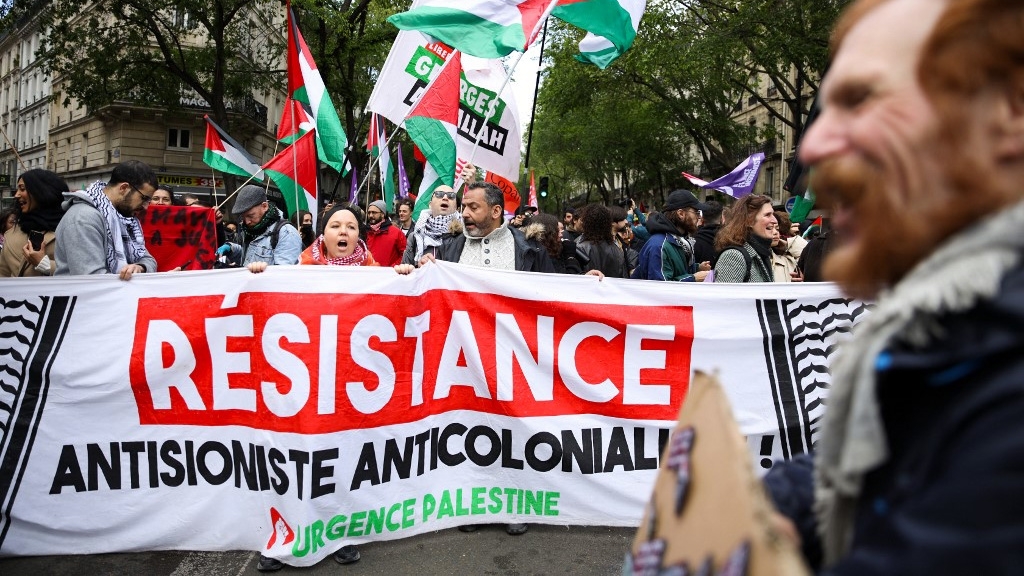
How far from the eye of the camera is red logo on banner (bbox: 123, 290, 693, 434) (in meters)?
3.72

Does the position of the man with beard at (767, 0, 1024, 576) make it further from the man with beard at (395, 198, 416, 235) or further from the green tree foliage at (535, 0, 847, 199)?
the green tree foliage at (535, 0, 847, 199)

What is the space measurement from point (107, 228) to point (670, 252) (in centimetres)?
396

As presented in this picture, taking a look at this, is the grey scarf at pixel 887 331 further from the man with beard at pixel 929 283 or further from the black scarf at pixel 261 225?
the black scarf at pixel 261 225

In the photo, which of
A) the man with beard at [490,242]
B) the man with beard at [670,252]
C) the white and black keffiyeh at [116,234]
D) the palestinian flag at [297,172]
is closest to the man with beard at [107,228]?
the white and black keffiyeh at [116,234]

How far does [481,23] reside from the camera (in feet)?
20.0

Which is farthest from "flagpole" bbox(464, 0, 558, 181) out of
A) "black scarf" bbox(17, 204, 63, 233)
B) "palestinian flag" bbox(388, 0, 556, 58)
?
"black scarf" bbox(17, 204, 63, 233)

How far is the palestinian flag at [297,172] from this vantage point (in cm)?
714

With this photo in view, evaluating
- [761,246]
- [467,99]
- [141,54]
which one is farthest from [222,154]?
[141,54]

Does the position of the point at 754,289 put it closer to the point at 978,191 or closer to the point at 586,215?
the point at 586,215

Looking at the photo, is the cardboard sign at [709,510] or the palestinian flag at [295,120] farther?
the palestinian flag at [295,120]

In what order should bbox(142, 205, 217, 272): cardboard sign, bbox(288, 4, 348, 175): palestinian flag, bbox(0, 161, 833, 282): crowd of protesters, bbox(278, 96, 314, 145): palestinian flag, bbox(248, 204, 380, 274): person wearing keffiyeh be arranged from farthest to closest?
bbox(278, 96, 314, 145): palestinian flag < bbox(288, 4, 348, 175): palestinian flag < bbox(142, 205, 217, 272): cardboard sign < bbox(248, 204, 380, 274): person wearing keffiyeh < bbox(0, 161, 833, 282): crowd of protesters

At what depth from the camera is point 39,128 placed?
48188 millimetres

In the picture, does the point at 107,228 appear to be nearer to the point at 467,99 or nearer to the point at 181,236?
the point at 181,236

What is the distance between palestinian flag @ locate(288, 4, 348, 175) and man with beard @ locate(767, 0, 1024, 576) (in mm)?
7119
